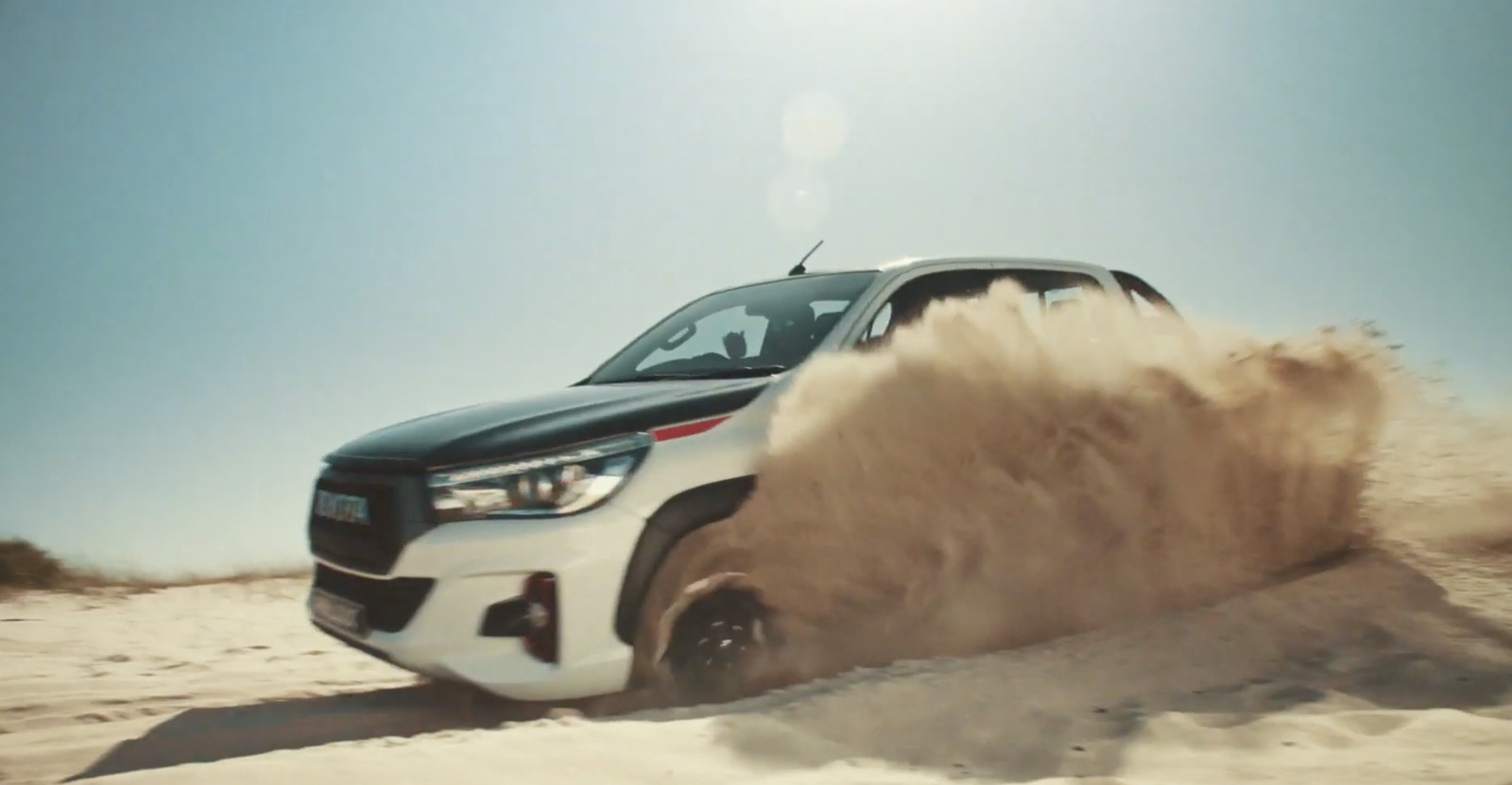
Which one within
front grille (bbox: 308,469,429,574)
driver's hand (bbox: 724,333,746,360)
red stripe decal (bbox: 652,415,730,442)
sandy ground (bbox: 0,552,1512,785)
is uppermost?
driver's hand (bbox: 724,333,746,360)

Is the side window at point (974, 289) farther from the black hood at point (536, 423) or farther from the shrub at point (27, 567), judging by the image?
the shrub at point (27, 567)

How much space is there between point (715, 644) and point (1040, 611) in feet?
4.93

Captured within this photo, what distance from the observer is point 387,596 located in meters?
3.57

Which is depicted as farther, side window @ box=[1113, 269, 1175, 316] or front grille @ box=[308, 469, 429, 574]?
side window @ box=[1113, 269, 1175, 316]

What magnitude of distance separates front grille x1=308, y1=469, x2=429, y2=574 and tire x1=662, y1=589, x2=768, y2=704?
100cm

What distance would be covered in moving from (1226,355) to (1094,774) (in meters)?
2.87

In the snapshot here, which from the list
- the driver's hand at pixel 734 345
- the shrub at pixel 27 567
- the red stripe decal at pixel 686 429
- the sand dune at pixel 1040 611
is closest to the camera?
the sand dune at pixel 1040 611

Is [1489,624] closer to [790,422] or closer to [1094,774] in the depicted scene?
[1094,774]

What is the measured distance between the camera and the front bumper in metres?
3.37

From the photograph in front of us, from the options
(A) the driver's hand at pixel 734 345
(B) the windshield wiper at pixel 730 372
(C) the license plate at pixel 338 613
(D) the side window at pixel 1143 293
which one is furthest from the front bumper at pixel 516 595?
(D) the side window at pixel 1143 293

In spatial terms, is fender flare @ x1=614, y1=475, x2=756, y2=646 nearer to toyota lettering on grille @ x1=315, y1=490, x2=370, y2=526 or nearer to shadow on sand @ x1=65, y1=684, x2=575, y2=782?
shadow on sand @ x1=65, y1=684, x2=575, y2=782

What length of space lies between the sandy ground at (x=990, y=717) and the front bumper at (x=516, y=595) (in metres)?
0.19

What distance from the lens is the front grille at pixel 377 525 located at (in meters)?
3.50

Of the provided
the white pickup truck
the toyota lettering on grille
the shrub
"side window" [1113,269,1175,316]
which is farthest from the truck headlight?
the shrub
